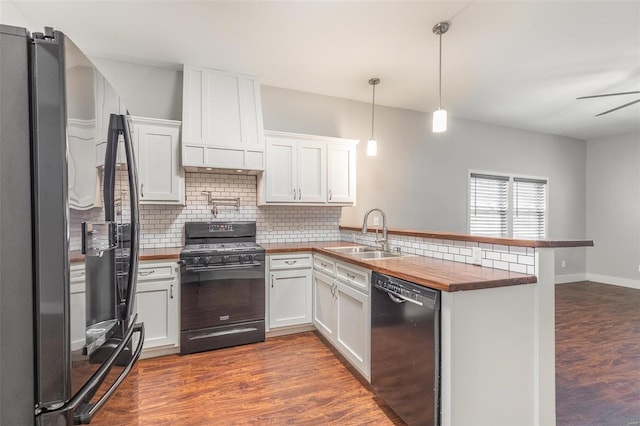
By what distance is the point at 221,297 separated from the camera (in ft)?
9.16

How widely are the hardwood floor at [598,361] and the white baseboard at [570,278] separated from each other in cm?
122

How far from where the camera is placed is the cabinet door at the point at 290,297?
3.04 m

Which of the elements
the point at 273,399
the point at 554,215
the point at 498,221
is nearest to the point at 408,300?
the point at 273,399

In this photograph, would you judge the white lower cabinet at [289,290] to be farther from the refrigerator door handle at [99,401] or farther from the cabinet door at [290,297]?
the refrigerator door handle at [99,401]

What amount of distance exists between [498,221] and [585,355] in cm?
302

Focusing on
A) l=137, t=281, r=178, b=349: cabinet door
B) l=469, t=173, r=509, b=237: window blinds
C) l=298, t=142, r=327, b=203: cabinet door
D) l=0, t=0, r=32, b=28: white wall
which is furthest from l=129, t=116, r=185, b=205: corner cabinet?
l=469, t=173, r=509, b=237: window blinds

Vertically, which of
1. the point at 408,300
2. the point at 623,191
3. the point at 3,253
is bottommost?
the point at 408,300

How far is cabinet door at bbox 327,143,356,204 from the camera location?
3.65m

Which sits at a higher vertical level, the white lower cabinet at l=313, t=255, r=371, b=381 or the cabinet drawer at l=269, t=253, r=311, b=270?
the cabinet drawer at l=269, t=253, r=311, b=270

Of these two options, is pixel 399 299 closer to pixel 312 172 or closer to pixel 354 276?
pixel 354 276

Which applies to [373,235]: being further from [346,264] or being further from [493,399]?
[493,399]

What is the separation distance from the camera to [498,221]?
5.34 metres

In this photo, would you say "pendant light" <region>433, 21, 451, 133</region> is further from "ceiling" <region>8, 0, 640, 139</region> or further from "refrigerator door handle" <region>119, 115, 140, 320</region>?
"refrigerator door handle" <region>119, 115, 140, 320</region>

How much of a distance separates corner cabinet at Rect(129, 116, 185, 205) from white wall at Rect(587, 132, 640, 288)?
7599 millimetres
